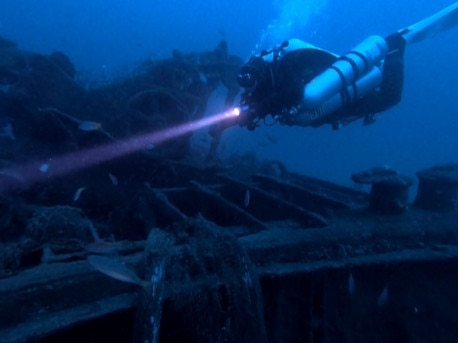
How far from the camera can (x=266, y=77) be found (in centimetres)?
531

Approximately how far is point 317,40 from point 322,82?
465 ft

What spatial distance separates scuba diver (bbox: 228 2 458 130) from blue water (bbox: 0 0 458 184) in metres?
67.0

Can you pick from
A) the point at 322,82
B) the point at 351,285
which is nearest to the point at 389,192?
the point at 351,285

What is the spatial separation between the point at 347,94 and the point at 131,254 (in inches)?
200

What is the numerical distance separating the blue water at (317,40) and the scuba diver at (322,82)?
67.0m

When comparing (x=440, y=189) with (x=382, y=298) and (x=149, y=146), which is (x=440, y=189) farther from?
Answer: (x=149, y=146)

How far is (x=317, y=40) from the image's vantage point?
5212 inches

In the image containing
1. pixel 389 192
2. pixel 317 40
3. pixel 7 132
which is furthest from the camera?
pixel 317 40

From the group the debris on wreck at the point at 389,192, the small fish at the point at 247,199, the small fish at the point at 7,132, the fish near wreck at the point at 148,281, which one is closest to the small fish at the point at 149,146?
the small fish at the point at 247,199

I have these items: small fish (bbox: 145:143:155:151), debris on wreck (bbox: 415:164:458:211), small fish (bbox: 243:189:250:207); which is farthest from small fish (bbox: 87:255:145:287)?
small fish (bbox: 145:143:155:151)

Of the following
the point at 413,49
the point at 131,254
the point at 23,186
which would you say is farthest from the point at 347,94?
the point at 413,49

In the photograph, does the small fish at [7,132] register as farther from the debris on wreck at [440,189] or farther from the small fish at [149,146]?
the debris on wreck at [440,189]

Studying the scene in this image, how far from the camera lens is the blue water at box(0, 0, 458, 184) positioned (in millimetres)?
98750

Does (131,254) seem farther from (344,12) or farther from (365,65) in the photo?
(344,12)
